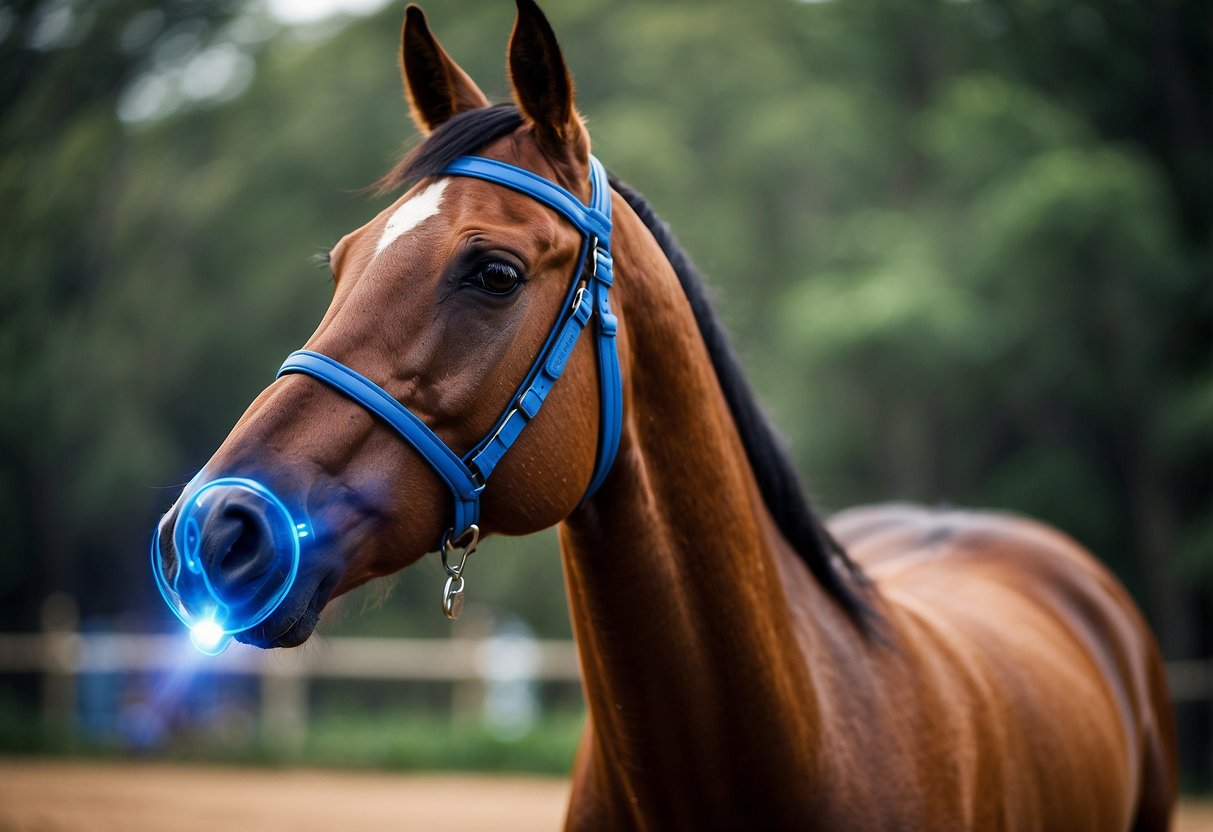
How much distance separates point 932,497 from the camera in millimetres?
12656

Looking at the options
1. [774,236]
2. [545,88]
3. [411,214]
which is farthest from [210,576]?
[774,236]

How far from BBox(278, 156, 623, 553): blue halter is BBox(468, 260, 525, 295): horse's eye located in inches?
4.7

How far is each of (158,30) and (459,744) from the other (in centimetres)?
756

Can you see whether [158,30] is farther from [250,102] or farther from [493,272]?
[493,272]

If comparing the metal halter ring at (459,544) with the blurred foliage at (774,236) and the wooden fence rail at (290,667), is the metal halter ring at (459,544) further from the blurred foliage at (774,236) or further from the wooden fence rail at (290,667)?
the wooden fence rail at (290,667)

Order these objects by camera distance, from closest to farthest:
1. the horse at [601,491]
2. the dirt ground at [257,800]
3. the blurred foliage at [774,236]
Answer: the horse at [601,491] < the dirt ground at [257,800] < the blurred foliage at [774,236]

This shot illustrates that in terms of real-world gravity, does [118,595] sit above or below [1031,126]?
below

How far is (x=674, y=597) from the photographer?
1.97 m

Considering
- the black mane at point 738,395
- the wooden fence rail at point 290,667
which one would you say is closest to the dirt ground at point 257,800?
the wooden fence rail at point 290,667

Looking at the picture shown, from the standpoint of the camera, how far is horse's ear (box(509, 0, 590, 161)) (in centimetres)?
187

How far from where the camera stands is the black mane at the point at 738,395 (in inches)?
75.0

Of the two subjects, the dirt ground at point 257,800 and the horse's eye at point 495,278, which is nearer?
the horse's eye at point 495,278

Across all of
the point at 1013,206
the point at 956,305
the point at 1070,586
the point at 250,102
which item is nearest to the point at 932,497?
the point at 956,305

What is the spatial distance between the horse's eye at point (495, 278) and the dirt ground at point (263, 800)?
6340mm
